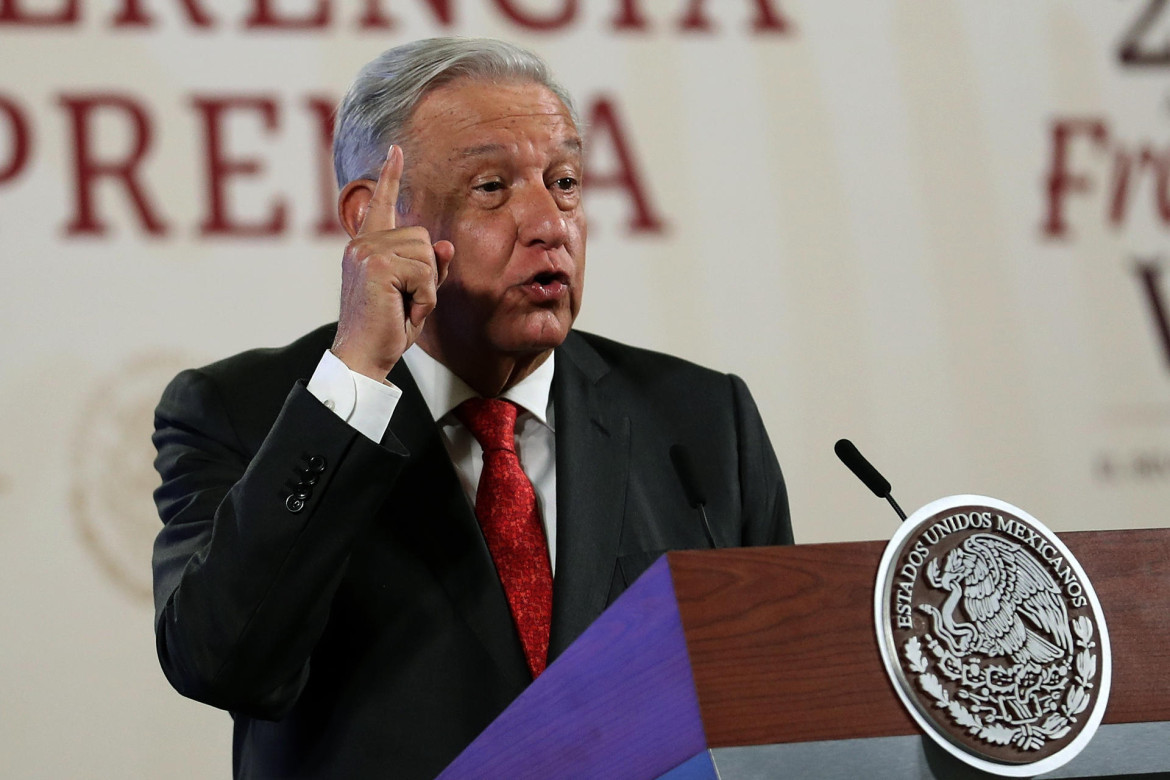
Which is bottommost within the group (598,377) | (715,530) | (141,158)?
(715,530)

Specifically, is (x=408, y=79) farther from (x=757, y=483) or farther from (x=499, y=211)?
(x=757, y=483)

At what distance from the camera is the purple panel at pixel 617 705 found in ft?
3.20

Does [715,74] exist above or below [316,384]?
above

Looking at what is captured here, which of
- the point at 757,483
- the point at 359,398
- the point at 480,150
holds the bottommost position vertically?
the point at 757,483

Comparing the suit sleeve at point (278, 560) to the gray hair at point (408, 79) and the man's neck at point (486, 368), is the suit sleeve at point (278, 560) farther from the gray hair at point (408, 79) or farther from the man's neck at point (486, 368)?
the gray hair at point (408, 79)

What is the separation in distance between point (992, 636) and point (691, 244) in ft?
6.47

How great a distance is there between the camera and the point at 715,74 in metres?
3.06

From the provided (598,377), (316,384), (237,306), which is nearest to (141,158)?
(237,306)

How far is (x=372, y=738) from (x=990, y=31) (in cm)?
232

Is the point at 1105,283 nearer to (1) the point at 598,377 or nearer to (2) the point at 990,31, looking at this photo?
(2) the point at 990,31

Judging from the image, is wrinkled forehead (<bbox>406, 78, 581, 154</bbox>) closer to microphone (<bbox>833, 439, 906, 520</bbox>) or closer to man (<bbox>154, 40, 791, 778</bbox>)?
man (<bbox>154, 40, 791, 778</bbox>)

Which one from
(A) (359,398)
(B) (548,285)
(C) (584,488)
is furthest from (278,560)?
(B) (548,285)

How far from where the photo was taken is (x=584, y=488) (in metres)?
1.80

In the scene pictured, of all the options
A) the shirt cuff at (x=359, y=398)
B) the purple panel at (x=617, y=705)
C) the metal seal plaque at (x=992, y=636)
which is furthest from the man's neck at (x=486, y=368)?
the metal seal plaque at (x=992, y=636)
